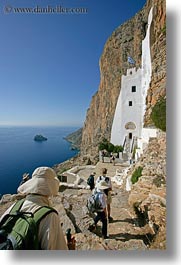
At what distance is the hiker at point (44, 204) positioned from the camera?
1.08 metres

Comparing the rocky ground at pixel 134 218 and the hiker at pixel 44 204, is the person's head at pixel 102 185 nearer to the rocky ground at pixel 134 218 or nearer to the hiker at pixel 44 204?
the rocky ground at pixel 134 218

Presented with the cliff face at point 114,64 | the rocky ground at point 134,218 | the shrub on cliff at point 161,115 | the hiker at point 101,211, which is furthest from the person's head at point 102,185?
the cliff face at point 114,64

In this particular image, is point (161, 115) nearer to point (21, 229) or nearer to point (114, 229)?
point (114, 229)

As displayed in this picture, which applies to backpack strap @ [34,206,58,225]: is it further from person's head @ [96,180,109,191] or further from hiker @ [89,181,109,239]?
person's head @ [96,180,109,191]

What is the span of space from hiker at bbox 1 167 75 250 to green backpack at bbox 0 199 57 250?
0.02 m

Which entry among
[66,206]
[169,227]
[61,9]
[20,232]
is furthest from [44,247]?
[61,9]

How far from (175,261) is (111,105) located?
53.4ft

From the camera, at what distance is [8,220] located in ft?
3.65

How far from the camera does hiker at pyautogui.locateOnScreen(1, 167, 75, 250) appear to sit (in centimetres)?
108

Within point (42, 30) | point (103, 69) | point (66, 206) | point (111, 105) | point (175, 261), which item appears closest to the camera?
point (175, 261)

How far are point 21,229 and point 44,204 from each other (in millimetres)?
161

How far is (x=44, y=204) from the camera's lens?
1183 mm

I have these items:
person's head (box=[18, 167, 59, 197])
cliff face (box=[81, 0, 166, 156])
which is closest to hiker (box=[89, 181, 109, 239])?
person's head (box=[18, 167, 59, 197])

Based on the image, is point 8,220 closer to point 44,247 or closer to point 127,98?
point 44,247
